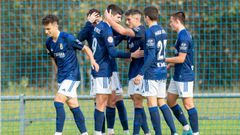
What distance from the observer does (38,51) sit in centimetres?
1925

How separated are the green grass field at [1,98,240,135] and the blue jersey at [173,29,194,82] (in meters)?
1.37

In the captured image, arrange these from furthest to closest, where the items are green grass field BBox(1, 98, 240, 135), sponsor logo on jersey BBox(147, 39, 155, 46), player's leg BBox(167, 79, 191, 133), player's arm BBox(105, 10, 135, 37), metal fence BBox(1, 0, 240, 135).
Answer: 1. metal fence BBox(1, 0, 240, 135)
2. green grass field BBox(1, 98, 240, 135)
3. player's leg BBox(167, 79, 191, 133)
4. player's arm BBox(105, 10, 135, 37)
5. sponsor logo on jersey BBox(147, 39, 155, 46)

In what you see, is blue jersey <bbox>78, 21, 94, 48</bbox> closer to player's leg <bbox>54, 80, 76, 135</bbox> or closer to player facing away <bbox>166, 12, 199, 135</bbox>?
player's leg <bbox>54, 80, 76, 135</bbox>

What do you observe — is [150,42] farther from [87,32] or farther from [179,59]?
[87,32]

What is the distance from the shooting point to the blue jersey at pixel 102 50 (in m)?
11.9

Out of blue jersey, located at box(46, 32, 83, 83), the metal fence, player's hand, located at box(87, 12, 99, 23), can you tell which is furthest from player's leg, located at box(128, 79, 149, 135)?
the metal fence

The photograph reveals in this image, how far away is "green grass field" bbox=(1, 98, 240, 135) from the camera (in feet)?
45.7

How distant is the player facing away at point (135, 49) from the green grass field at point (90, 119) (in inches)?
59.5

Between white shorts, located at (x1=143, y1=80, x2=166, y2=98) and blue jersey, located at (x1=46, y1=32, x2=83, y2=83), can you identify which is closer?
white shorts, located at (x1=143, y1=80, x2=166, y2=98)

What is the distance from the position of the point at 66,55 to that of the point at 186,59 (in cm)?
193

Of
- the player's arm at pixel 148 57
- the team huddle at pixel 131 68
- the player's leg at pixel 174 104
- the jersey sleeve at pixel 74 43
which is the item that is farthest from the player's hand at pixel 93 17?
the player's leg at pixel 174 104

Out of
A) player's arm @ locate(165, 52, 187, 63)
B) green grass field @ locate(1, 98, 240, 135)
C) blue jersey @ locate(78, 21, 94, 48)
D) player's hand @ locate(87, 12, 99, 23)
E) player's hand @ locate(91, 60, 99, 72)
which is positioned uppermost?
player's hand @ locate(87, 12, 99, 23)

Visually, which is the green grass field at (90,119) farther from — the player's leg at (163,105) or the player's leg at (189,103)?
the player's leg at (163,105)

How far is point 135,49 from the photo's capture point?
12.2 metres
